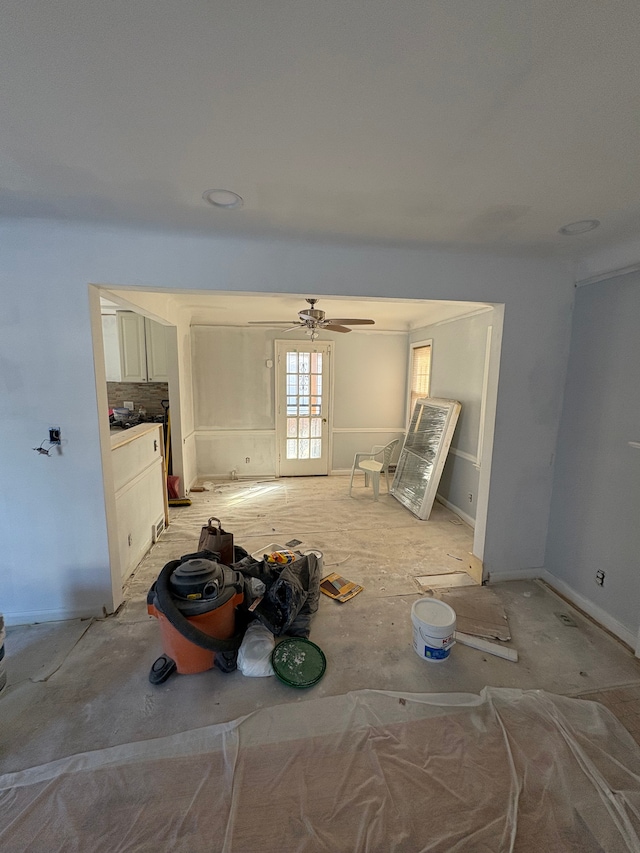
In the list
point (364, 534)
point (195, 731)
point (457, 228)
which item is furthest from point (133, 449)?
point (457, 228)

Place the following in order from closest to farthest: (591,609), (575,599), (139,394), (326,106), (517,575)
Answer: (326,106)
(591,609)
(575,599)
(517,575)
(139,394)

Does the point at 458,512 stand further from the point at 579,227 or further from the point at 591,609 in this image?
the point at 579,227

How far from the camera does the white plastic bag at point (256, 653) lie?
1.80 meters

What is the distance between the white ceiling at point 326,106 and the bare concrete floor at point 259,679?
93.0 inches

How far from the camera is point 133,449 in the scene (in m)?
2.69

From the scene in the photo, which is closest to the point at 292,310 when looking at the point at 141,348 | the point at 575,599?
the point at 141,348

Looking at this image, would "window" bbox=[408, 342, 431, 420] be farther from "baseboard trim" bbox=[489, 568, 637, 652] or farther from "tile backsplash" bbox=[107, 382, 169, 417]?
"tile backsplash" bbox=[107, 382, 169, 417]

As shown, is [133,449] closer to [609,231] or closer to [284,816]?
[284,816]

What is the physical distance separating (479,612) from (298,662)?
1271 mm

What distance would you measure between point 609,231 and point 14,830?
369 centimetres

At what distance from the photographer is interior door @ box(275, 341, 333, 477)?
5.03 m

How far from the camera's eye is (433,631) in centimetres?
185

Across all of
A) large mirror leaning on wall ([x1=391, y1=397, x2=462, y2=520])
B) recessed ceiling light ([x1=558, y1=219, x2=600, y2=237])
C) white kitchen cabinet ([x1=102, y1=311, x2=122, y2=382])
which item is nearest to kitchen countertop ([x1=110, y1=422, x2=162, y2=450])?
white kitchen cabinet ([x1=102, y1=311, x2=122, y2=382])

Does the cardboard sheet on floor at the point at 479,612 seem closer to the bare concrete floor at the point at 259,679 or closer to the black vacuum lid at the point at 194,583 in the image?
the bare concrete floor at the point at 259,679
